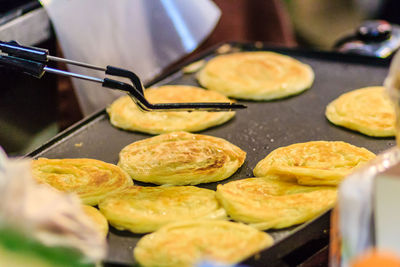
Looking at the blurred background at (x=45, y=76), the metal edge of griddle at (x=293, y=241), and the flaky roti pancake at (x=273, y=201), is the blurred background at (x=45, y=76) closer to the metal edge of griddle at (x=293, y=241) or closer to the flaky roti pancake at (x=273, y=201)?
the flaky roti pancake at (x=273, y=201)

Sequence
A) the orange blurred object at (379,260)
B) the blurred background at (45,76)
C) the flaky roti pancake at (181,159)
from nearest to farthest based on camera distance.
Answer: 1. the orange blurred object at (379,260)
2. the flaky roti pancake at (181,159)
3. the blurred background at (45,76)

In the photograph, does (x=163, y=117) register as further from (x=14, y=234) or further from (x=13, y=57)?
(x=14, y=234)

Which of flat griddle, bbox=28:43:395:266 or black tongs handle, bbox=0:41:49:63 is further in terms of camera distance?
flat griddle, bbox=28:43:395:266

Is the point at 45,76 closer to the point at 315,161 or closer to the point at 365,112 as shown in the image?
the point at 315,161

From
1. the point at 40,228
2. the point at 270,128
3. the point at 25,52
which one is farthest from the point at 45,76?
the point at 40,228

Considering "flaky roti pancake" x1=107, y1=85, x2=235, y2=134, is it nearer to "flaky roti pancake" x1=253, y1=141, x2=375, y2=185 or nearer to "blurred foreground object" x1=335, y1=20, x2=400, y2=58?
"flaky roti pancake" x1=253, y1=141, x2=375, y2=185

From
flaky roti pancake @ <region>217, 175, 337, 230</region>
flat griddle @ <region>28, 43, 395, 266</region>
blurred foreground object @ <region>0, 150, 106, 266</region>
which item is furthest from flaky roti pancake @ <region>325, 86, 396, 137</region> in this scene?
blurred foreground object @ <region>0, 150, 106, 266</region>

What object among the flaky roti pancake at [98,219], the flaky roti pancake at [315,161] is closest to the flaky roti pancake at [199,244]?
the flaky roti pancake at [98,219]
